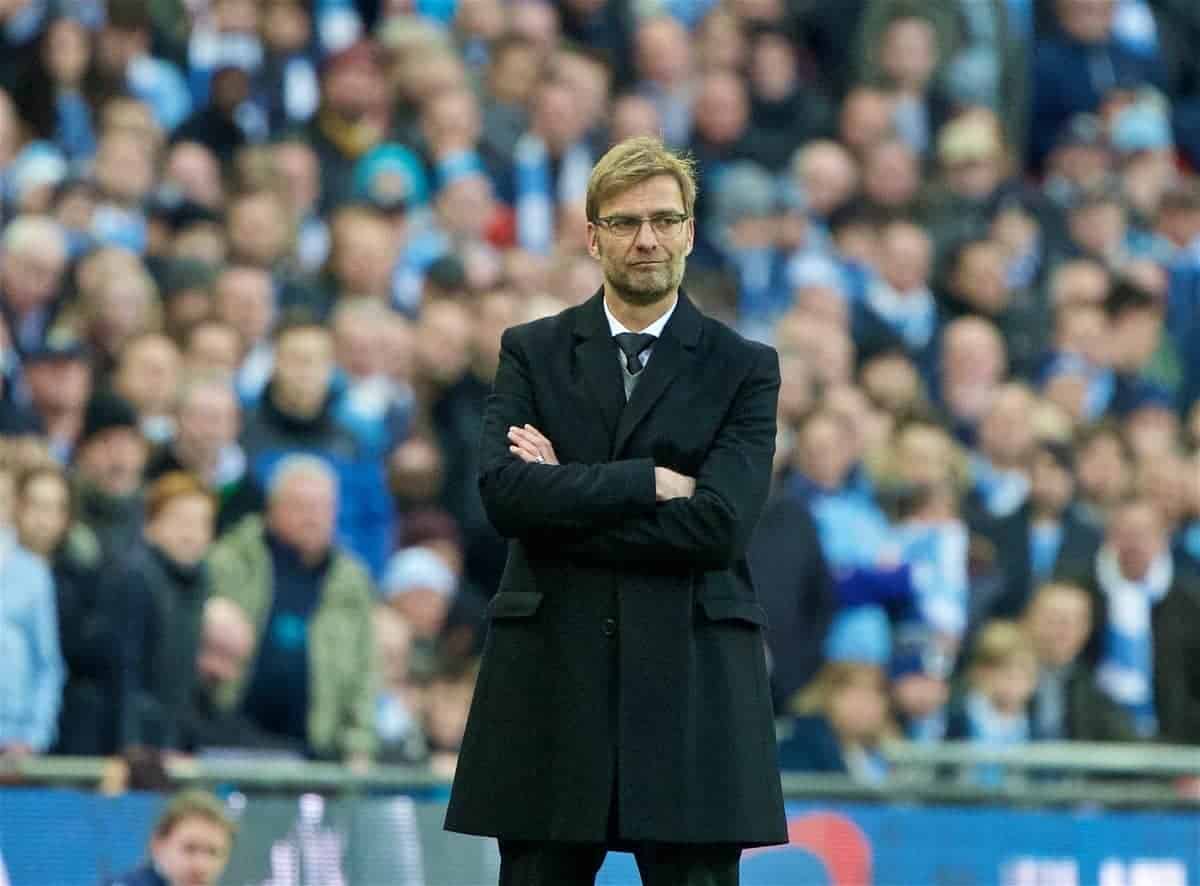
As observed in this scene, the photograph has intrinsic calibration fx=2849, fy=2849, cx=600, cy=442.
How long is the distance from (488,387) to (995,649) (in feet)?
8.25

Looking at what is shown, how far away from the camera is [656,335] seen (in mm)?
6473

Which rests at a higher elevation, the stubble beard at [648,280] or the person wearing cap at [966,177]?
the person wearing cap at [966,177]

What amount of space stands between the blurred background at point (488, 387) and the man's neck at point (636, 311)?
4.52 ft

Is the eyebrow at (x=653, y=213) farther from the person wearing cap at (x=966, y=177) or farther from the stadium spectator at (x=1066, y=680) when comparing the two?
the person wearing cap at (x=966, y=177)

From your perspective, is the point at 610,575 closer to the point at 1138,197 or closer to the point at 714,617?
the point at 714,617

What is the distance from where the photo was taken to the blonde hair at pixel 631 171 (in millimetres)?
6285

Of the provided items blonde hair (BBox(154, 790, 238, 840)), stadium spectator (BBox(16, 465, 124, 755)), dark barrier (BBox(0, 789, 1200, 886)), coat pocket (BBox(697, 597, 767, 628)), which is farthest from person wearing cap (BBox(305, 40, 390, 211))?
coat pocket (BBox(697, 597, 767, 628))

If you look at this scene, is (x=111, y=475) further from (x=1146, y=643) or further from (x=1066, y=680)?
(x=1146, y=643)

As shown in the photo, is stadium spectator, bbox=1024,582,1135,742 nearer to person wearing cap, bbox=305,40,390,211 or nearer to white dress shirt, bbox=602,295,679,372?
person wearing cap, bbox=305,40,390,211

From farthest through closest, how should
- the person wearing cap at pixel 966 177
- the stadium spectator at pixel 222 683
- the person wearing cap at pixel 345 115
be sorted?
the person wearing cap at pixel 966 177
the person wearing cap at pixel 345 115
the stadium spectator at pixel 222 683

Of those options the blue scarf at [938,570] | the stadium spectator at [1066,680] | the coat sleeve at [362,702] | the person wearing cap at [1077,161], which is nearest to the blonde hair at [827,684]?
the blue scarf at [938,570]

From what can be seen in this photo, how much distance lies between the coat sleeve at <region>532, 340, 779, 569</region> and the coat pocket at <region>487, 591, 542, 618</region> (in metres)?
0.13

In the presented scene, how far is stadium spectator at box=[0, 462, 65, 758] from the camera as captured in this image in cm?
984

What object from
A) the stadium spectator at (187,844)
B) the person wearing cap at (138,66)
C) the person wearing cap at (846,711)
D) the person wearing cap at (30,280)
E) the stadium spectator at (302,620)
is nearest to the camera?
the stadium spectator at (187,844)
